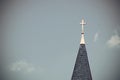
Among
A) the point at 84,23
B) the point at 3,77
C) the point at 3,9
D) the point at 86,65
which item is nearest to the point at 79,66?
the point at 86,65

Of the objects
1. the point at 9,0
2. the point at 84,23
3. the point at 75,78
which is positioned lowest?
the point at 75,78

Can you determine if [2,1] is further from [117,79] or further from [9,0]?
[117,79]

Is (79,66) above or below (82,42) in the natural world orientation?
below

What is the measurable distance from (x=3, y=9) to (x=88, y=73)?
5738 millimetres

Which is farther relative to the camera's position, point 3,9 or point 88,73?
point 3,9

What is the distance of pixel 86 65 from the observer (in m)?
15.6

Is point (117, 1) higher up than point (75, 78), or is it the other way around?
point (117, 1)

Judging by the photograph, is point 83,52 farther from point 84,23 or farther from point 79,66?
point 84,23

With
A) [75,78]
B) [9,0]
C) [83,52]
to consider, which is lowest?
[75,78]

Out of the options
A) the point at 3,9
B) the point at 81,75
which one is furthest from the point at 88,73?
the point at 3,9

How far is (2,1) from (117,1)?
593 centimetres

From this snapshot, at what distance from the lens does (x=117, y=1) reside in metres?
18.0

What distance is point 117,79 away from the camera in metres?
17.4

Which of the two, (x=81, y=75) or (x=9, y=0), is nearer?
(x=81, y=75)
